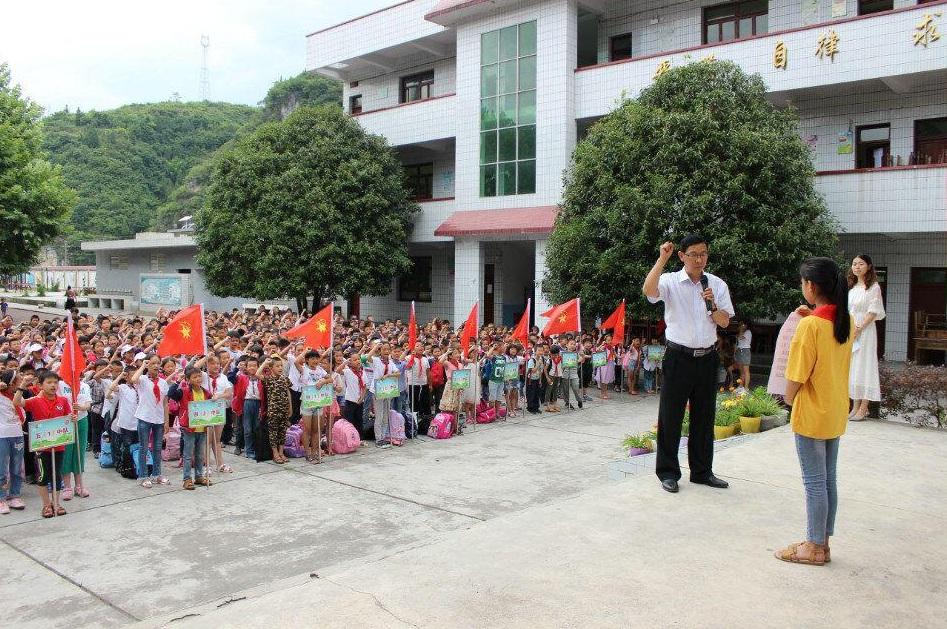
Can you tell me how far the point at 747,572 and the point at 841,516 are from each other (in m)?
1.48

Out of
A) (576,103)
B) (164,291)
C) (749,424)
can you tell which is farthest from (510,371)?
(164,291)

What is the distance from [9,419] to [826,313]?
8187 mm

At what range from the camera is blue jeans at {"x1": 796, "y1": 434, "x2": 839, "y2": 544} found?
4395mm

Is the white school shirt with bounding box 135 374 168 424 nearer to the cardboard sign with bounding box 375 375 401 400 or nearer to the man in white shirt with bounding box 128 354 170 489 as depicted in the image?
the man in white shirt with bounding box 128 354 170 489

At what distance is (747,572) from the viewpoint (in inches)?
171

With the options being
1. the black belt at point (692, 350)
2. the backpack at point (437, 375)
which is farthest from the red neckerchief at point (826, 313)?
the backpack at point (437, 375)

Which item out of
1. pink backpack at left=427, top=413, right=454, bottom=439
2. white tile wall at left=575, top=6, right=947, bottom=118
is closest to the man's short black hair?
pink backpack at left=427, top=413, right=454, bottom=439

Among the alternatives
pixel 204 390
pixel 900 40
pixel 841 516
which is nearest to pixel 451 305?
pixel 900 40

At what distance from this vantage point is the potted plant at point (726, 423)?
382 inches

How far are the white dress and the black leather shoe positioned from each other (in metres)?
3.86

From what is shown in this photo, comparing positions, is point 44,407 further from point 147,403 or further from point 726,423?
point 726,423

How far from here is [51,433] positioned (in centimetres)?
817

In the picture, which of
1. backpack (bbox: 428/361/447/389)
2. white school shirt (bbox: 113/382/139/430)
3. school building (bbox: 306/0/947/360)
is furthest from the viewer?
school building (bbox: 306/0/947/360)

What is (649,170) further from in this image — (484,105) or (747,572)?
(747,572)
